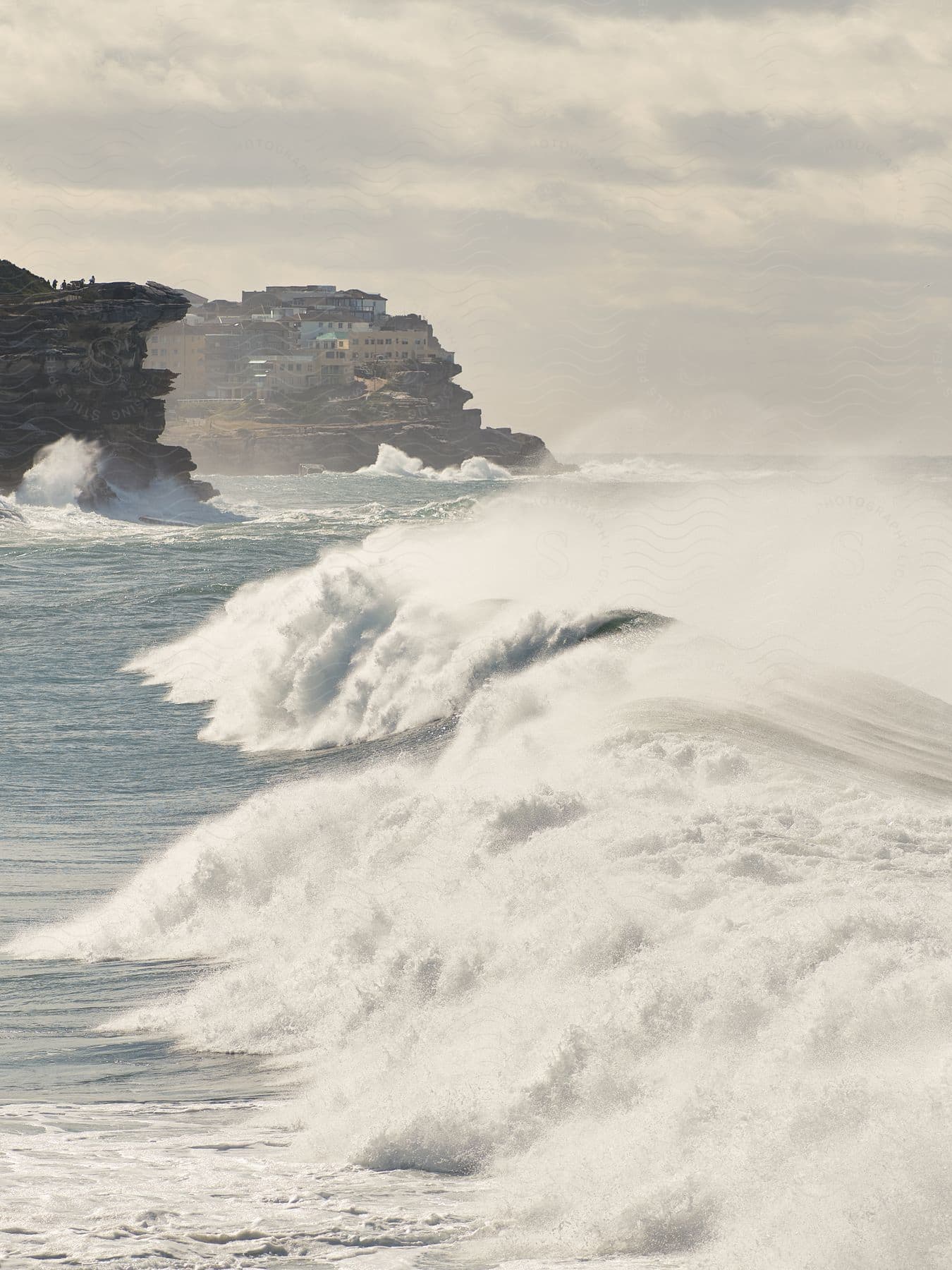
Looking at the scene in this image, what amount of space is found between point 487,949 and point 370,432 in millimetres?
119007

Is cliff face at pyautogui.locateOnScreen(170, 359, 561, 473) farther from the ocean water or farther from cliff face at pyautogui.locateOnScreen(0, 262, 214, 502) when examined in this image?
the ocean water

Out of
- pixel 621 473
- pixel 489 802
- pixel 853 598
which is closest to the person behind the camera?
pixel 489 802

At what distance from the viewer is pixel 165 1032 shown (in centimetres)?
798

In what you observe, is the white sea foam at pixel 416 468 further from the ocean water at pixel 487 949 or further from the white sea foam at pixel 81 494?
the ocean water at pixel 487 949

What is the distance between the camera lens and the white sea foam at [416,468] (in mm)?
119188

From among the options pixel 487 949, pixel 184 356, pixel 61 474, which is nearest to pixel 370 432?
pixel 184 356

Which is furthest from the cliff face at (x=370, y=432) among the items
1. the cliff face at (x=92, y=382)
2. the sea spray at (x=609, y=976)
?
the sea spray at (x=609, y=976)

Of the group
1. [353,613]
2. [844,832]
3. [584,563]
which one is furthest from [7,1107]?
[584,563]

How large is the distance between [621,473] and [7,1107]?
12096cm

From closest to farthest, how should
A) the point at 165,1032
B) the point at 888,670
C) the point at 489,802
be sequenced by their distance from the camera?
the point at 165,1032, the point at 489,802, the point at 888,670

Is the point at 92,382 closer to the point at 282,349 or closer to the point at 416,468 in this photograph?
the point at 416,468

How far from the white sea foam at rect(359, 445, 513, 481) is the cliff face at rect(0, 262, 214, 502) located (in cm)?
5503

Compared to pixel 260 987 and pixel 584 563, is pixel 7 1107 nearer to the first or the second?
pixel 260 987

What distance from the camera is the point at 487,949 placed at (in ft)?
26.6
